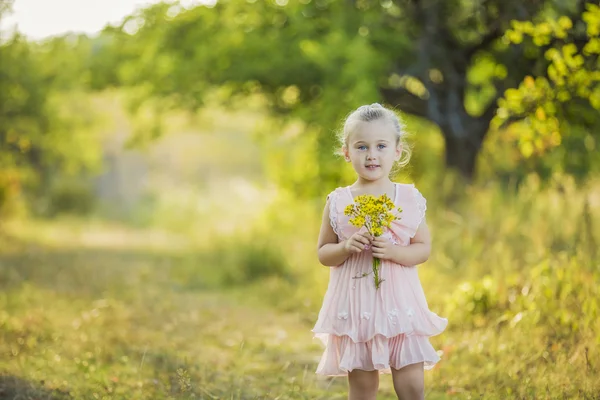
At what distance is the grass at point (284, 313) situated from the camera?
4805mm

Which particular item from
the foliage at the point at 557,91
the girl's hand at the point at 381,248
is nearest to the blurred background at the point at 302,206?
the foliage at the point at 557,91

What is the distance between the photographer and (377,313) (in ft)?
11.9

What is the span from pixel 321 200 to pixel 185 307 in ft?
12.2

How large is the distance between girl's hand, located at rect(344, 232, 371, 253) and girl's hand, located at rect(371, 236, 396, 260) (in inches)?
1.3

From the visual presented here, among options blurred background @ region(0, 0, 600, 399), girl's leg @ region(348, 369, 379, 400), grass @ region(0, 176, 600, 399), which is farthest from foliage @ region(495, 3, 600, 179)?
girl's leg @ region(348, 369, 379, 400)

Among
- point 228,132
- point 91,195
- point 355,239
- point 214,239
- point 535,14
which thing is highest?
point 228,132

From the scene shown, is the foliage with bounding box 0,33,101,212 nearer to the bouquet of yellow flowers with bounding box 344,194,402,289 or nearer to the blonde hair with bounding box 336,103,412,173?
the blonde hair with bounding box 336,103,412,173

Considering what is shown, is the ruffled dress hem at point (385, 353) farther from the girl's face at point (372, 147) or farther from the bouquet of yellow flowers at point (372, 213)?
the girl's face at point (372, 147)

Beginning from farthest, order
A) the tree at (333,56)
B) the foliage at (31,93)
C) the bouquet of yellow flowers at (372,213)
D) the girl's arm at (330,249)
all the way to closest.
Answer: the foliage at (31,93) < the tree at (333,56) < the girl's arm at (330,249) < the bouquet of yellow flowers at (372,213)

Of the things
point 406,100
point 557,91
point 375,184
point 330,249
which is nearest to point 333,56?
point 406,100

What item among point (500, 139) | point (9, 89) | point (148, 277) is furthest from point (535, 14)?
point (9, 89)

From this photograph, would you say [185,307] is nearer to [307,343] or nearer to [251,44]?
[307,343]

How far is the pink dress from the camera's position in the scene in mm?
3633

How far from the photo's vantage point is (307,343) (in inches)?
271
